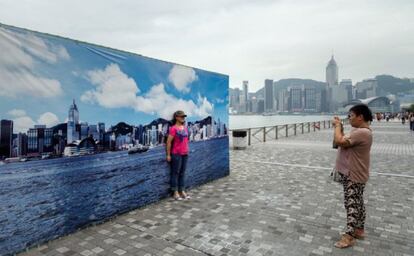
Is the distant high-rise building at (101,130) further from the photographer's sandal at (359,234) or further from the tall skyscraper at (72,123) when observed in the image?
the photographer's sandal at (359,234)

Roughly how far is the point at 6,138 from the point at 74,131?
0.87 m

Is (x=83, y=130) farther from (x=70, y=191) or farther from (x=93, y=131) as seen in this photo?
(x=70, y=191)

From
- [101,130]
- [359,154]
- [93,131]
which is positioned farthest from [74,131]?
[359,154]

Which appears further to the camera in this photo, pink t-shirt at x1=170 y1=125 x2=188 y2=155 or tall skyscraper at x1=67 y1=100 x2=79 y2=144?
pink t-shirt at x1=170 y1=125 x2=188 y2=155

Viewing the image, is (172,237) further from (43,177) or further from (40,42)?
(40,42)

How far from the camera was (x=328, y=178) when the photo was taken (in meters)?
7.41

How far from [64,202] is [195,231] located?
1811mm

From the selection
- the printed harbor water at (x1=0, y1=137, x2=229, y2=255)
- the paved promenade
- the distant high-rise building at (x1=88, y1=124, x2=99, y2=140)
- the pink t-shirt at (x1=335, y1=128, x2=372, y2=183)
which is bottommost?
the paved promenade

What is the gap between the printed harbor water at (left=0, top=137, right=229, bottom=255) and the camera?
3553 mm

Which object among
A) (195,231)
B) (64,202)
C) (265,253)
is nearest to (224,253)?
(265,253)

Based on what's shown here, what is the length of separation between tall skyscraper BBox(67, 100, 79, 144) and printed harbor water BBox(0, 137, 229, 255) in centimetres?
30

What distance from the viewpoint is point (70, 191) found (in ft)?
13.6

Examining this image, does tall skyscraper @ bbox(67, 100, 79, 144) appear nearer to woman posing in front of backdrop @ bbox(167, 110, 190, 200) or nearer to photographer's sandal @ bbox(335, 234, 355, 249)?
woman posing in front of backdrop @ bbox(167, 110, 190, 200)

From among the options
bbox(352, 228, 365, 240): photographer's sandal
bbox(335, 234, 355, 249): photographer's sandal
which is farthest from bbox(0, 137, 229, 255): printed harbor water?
bbox(352, 228, 365, 240): photographer's sandal
